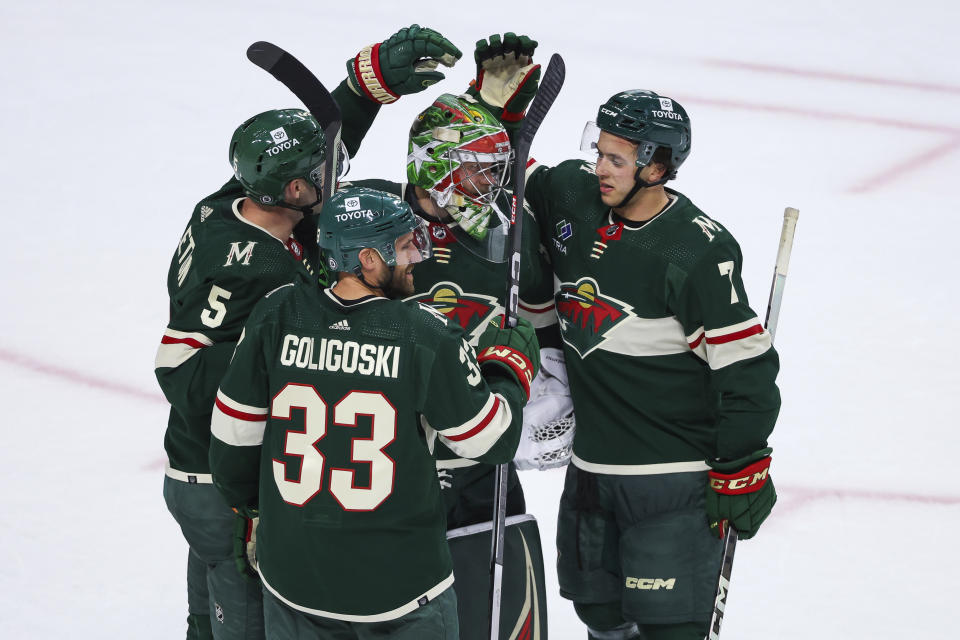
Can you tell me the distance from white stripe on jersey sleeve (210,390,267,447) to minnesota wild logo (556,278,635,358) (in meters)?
0.82

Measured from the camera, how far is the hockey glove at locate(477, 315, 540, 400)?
7.66 feet

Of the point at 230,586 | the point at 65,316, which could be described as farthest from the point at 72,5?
the point at 230,586

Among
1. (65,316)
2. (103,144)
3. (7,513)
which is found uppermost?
(103,144)

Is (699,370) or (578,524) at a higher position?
(699,370)

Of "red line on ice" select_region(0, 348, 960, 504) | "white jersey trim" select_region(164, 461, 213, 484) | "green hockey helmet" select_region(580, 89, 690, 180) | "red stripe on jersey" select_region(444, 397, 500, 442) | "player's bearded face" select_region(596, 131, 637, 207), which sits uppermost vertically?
"green hockey helmet" select_region(580, 89, 690, 180)

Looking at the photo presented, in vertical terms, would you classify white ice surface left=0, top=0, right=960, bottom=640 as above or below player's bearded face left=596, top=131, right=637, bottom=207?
below

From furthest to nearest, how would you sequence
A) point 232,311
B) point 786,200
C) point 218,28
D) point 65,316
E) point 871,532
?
point 218,28
point 786,200
point 65,316
point 871,532
point 232,311

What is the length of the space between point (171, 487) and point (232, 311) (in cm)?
53

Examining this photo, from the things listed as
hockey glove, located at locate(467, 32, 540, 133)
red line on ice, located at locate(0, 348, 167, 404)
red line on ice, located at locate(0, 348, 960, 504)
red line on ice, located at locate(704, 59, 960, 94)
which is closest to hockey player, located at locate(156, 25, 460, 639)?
hockey glove, located at locate(467, 32, 540, 133)

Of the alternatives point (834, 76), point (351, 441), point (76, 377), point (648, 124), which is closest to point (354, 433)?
point (351, 441)

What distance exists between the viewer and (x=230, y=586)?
2.69m

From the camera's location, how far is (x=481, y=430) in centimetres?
218

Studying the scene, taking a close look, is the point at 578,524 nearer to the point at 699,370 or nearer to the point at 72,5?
the point at 699,370

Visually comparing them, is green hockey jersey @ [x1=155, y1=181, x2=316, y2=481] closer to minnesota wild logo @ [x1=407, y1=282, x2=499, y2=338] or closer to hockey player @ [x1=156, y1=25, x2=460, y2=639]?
hockey player @ [x1=156, y1=25, x2=460, y2=639]
